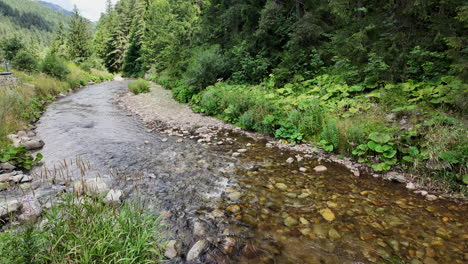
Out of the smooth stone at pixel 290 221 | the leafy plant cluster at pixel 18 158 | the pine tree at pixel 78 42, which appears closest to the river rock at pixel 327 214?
the smooth stone at pixel 290 221

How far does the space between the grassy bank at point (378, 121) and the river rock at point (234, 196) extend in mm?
2617

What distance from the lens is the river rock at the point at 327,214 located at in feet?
10.5

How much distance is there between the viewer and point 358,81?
6.87 m

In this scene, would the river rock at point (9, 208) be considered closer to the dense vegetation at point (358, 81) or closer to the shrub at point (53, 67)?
the dense vegetation at point (358, 81)

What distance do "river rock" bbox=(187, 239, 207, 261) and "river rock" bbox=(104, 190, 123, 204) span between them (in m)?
1.30

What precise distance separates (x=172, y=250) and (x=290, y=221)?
1.59 metres

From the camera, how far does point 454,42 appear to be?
174 inches

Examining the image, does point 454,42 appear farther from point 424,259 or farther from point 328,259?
point 328,259

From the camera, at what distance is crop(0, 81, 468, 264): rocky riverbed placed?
2631mm

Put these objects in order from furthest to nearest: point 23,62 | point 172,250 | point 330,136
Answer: point 23,62
point 330,136
point 172,250

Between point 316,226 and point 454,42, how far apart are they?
456cm

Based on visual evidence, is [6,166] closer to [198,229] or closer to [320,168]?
[198,229]

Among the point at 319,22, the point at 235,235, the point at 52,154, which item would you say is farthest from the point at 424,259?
the point at 319,22

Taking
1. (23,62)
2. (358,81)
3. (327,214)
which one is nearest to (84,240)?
(327,214)
